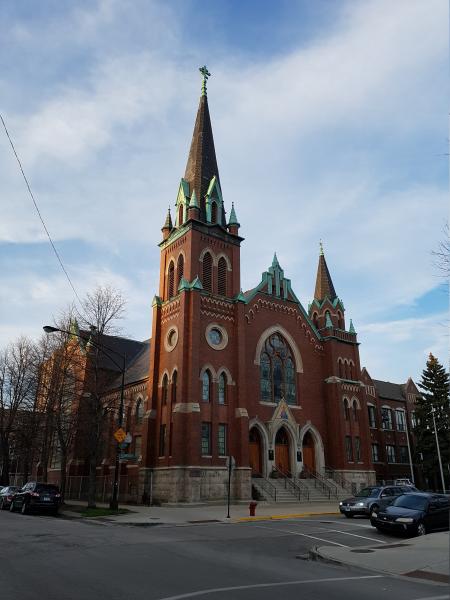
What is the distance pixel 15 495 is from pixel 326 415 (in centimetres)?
2414

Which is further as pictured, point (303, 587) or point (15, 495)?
point (15, 495)

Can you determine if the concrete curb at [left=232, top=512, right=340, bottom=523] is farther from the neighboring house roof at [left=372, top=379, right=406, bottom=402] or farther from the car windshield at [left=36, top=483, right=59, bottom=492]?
the neighboring house roof at [left=372, top=379, right=406, bottom=402]

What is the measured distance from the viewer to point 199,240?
3859cm

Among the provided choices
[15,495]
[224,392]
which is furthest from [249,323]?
[15,495]

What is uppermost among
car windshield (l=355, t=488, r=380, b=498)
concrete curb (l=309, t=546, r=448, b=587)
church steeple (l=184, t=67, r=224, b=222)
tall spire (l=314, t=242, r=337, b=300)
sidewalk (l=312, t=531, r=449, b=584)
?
church steeple (l=184, t=67, r=224, b=222)

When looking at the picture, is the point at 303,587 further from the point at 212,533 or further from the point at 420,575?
the point at 212,533

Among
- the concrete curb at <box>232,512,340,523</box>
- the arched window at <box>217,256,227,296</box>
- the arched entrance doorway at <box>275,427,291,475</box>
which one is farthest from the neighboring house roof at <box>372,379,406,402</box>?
the concrete curb at <box>232,512,340,523</box>

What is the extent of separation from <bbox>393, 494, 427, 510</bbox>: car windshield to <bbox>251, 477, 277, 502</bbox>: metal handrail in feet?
53.0

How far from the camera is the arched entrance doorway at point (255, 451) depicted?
36.8 metres

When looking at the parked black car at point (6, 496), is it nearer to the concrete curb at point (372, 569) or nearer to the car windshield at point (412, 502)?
the car windshield at point (412, 502)

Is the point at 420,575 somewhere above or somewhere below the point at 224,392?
below

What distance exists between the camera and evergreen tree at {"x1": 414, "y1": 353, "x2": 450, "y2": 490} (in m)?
50.6

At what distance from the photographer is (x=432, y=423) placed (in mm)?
51656

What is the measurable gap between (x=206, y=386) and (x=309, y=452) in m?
11.8
